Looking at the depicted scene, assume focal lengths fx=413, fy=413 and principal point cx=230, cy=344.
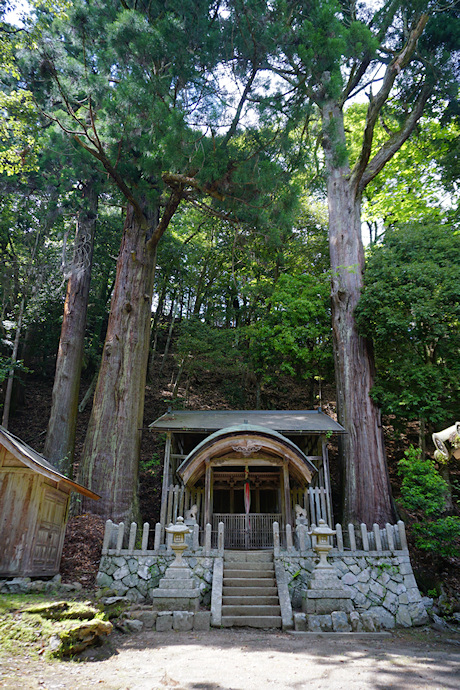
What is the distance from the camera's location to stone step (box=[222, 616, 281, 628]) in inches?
255

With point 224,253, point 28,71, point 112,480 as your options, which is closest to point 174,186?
point 28,71

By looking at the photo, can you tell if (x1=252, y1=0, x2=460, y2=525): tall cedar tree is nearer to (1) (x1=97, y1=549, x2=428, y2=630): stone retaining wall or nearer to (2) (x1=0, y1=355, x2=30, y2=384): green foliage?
(1) (x1=97, y1=549, x2=428, y2=630): stone retaining wall

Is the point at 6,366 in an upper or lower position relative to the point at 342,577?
upper

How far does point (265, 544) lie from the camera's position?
32.0 ft

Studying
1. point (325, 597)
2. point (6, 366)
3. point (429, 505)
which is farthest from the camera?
point (6, 366)

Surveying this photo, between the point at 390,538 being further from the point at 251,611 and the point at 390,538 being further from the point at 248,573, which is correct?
the point at 251,611

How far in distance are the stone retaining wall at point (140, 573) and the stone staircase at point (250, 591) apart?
1.23ft

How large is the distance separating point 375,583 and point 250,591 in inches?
92.1

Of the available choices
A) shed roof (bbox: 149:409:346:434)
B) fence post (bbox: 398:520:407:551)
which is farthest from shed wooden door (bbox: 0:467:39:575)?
fence post (bbox: 398:520:407:551)

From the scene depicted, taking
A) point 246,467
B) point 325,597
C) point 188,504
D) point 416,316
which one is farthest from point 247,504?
point 416,316

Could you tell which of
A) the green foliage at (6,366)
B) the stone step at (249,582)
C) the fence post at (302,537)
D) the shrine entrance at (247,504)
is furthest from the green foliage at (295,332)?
the green foliage at (6,366)

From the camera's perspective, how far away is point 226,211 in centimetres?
987

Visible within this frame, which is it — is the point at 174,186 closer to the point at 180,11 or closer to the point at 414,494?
the point at 180,11

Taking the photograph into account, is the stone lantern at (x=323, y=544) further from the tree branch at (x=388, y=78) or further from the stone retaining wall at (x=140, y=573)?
the tree branch at (x=388, y=78)
